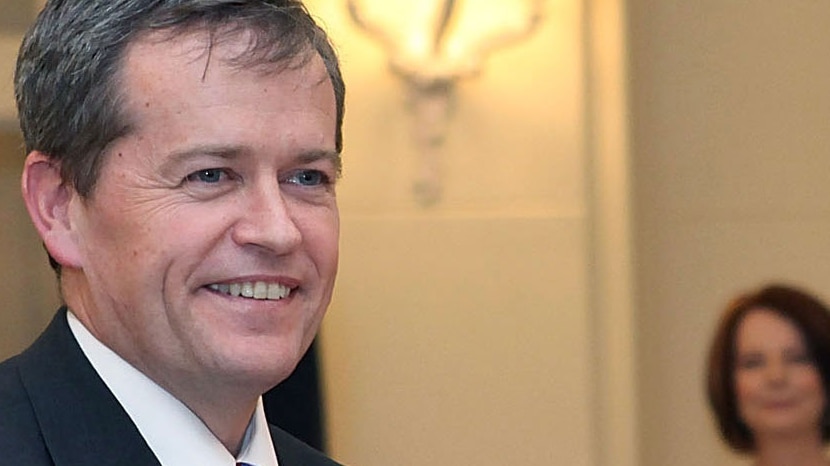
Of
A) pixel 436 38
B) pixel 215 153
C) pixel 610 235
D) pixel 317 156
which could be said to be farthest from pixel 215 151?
pixel 610 235

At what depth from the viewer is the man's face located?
1.36 meters

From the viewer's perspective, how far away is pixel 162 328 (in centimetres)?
139

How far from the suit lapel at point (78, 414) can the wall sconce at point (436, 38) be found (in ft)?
5.08

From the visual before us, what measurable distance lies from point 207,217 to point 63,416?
0.75 ft

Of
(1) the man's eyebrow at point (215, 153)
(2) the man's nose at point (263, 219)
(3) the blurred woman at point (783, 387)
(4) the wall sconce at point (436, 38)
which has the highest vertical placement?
(4) the wall sconce at point (436, 38)

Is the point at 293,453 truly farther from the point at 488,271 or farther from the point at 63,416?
the point at 488,271

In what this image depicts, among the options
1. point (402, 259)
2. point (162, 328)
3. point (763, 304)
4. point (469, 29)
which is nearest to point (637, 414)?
point (763, 304)

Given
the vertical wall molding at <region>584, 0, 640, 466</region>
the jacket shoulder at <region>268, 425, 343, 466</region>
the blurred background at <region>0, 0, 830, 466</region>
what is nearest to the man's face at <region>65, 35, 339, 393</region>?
the jacket shoulder at <region>268, 425, 343, 466</region>

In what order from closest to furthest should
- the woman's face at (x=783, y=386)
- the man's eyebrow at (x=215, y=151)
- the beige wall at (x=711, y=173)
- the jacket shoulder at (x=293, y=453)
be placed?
the man's eyebrow at (x=215, y=151)
the jacket shoulder at (x=293, y=453)
the woman's face at (x=783, y=386)
the beige wall at (x=711, y=173)

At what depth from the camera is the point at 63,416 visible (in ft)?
4.62

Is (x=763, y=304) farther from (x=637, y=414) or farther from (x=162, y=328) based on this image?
(x=162, y=328)

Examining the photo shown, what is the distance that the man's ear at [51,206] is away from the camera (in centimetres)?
142

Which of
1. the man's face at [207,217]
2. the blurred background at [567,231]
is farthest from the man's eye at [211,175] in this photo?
the blurred background at [567,231]

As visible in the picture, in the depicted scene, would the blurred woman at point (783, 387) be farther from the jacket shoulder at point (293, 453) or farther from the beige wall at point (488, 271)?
the jacket shoulder at point (293, 453)
